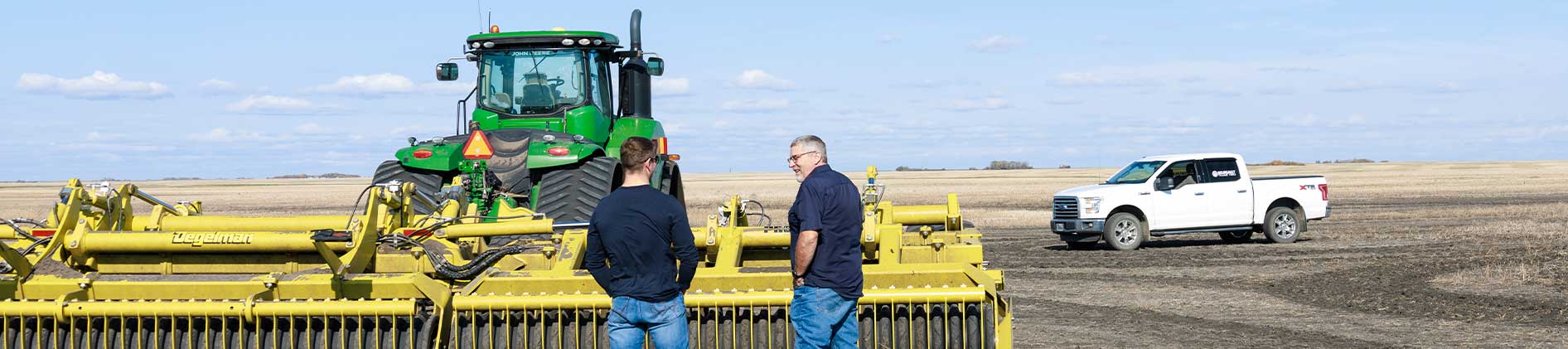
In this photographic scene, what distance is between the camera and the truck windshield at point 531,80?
13.0 metres

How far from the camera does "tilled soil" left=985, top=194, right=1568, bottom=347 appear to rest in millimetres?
10258

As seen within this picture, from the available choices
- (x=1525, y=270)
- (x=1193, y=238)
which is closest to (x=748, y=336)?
(x=1525, y=270)

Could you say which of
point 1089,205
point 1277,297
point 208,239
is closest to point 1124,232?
point 1089,205

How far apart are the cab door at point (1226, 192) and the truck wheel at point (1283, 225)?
31cm

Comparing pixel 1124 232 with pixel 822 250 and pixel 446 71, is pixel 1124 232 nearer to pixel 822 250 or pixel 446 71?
pixel 446 71

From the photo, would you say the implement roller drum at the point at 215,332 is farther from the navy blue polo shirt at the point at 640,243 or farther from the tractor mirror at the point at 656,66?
the tractor mirror at the point at 656,66

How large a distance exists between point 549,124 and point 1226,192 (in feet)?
38.8

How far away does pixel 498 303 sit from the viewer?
6.58 m

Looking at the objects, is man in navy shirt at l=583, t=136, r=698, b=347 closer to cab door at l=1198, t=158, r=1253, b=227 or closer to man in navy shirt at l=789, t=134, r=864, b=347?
man in navy shirt at l=789, t=134, r=864, b=347

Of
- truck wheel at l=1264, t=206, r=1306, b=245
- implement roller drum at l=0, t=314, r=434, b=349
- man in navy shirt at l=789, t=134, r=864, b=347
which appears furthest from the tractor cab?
truck wheel at l=1264, t=206, r=1306, b=245

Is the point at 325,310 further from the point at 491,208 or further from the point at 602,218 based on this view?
the point at 491,208

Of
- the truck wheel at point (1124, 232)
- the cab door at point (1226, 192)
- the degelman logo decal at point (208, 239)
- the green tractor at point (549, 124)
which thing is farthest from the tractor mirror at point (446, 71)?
the cab door at point (1226, 192)

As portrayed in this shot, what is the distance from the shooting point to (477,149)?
11391 millimetres

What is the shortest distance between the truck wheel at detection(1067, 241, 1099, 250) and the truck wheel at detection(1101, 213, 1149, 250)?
1.88 feet
